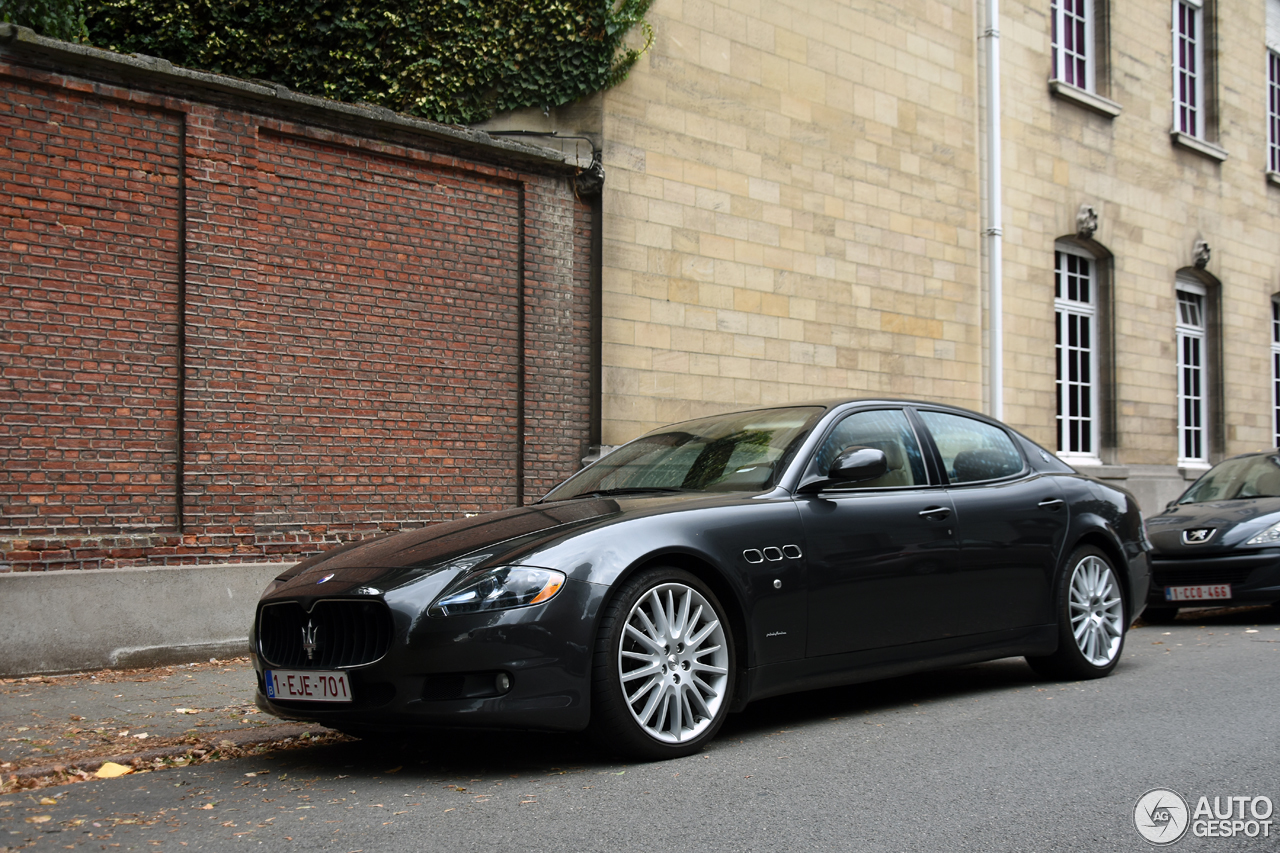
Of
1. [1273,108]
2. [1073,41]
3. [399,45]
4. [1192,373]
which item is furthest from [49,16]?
[1273,108]

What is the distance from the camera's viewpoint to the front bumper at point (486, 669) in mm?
4211

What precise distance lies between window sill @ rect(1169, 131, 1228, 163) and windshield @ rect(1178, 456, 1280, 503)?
933 centimetres

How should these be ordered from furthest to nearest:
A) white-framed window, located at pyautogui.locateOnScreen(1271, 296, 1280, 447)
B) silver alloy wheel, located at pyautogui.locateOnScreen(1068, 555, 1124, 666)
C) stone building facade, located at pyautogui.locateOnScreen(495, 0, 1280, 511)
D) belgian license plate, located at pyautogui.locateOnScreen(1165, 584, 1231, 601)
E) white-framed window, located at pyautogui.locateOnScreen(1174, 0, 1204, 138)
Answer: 1. white-framed window, located at pyautogui.locateOnScreen(1271, 296, 1280, 447)
2. white-framed window, located at pyautogui.locateOnScreen(1174, 0, 1204, 138)
3. stone building facade, located at pyautogui.locateOnScreen(495, 0, 1280, 511)
4. belgian license plate, located at pyautogui.locateOnScreen(1165, 584, 1231, 601)
5. silver alloy wheel, located at pyautogui.locateOnScreen(1068, 555, 1124, 666)

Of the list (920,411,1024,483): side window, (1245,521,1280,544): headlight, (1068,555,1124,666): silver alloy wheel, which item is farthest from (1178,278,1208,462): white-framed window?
(920,411,1024,483): side window

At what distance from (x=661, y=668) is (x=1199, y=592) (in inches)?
261

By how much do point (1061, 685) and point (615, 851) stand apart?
12.8 ft

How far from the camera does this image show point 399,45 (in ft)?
32.8

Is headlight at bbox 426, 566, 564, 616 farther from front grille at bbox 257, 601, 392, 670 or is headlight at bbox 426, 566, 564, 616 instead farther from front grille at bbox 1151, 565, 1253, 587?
front grille at bbox 1151, 565, 1253, 587

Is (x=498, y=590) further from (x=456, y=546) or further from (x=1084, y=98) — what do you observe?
(x=1084, y=98)

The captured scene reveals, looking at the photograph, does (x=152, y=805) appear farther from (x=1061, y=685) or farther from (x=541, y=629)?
(x=1061, y=685)

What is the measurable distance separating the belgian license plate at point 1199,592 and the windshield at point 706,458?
5.26 m

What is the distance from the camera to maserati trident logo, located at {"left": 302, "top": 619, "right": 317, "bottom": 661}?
14.9 ft

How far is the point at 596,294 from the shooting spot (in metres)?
10.9

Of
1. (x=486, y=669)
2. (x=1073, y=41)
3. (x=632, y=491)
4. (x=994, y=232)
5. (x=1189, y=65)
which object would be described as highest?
(x=1189, y=65)
